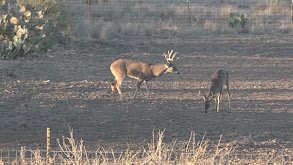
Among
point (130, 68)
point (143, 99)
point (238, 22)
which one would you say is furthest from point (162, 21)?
point (143, 99)

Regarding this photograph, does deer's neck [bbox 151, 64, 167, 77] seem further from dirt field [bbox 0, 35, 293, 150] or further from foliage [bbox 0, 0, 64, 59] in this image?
foliage [bbox 0, 0, 64, 59]

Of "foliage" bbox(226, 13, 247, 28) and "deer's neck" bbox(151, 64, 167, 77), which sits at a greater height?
"deer's neck" bbox(151, 64, 167, 77)

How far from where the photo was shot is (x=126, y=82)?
19.1 m

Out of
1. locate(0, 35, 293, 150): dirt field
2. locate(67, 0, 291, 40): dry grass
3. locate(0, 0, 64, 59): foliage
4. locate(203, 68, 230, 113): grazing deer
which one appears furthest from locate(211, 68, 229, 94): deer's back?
locate(67, 0, 291, 40): dry grass

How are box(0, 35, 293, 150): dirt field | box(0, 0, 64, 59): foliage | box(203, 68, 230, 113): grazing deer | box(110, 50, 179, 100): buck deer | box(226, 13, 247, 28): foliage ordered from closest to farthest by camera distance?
box(0, 35, 293, 150): dirt field
box(203, 68, 230, 113): grazing deer
box(110, 50, 179, 100): buck deer
box(0, 0, 64, 59): foliage
box(226, 13, 247, 28): foliage

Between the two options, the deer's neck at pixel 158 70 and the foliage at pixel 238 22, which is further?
the foliage at pixel 238 22

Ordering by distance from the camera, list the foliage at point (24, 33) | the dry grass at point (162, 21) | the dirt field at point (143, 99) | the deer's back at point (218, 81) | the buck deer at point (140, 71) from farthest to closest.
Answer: the dry grass at point (162, 21), the foliage at point (24, 33), the buck deer at point (140, 71), the deer's back at point (218, 81), the dirt field at point (143, 99)

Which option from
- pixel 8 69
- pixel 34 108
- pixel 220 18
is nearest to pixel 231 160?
pixel 34 108

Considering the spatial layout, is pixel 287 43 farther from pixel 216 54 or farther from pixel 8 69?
pixel 8 69

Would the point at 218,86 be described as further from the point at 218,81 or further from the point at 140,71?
the point at 140,71

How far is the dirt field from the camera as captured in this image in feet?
43.2

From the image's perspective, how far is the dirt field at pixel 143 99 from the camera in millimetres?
13180

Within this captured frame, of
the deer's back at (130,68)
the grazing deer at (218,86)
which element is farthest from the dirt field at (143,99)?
the deer's back at (130,68)

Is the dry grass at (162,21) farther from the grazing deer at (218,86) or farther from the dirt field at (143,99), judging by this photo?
the grazing deer at (218,86)
